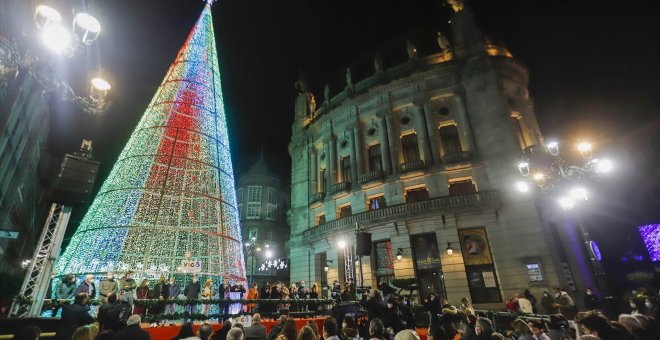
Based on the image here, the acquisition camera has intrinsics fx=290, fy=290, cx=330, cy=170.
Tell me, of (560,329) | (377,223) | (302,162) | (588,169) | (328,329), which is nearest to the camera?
(328,329)

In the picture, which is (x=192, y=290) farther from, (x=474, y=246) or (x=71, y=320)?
(x=474, y=246)

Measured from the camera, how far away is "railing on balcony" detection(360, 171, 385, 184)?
2580 centimetres

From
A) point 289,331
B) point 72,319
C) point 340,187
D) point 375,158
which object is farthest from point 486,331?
point 375,158

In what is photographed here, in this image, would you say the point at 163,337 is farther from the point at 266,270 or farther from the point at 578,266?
the point at 266,270

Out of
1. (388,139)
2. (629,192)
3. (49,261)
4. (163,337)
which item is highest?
(388,139)

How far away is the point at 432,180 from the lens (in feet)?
79.5

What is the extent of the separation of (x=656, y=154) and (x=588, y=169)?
21.0m

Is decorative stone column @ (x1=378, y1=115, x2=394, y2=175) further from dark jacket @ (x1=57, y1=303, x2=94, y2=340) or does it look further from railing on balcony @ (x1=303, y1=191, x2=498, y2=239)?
dark jacket @ (x1=57, y1=303, x2=94, y2=340)

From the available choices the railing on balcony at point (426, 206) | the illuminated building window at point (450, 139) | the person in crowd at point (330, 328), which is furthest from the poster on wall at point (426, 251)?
the person in crowd at point (330, 328)

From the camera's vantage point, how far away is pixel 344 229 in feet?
82.5

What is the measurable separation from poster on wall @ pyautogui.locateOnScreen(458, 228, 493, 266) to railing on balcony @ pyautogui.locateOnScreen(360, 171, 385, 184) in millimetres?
7670

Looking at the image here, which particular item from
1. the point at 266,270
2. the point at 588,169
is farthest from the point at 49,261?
the point at 266,270

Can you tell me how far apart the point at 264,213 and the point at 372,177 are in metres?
22.9

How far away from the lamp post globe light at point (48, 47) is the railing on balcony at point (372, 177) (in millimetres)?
20128
